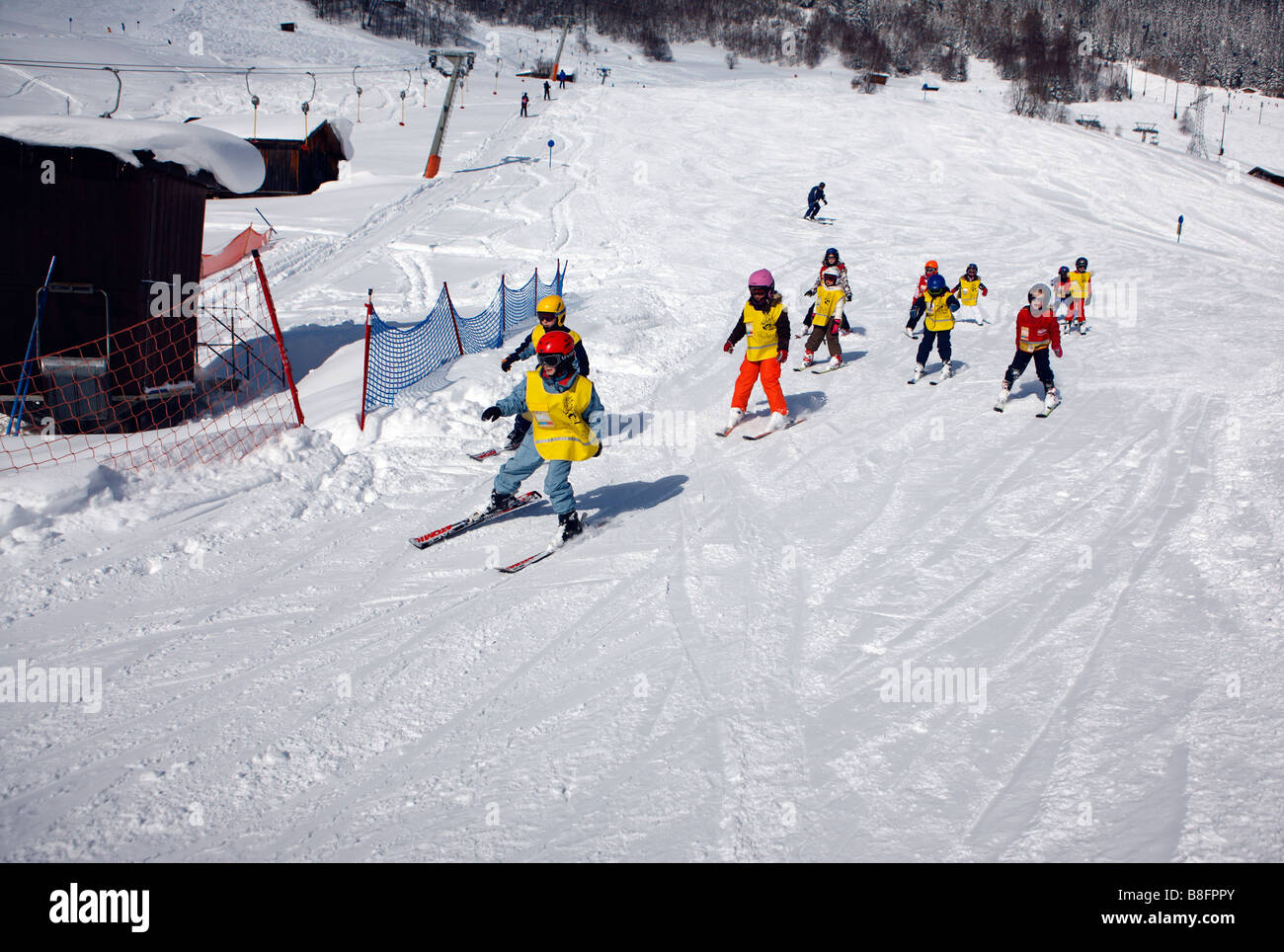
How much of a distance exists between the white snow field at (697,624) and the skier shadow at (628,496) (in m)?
0.04

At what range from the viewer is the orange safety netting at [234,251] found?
1667 cm

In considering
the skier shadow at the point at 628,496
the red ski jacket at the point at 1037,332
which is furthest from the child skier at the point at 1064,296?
the skier shadow at the point at 628,496

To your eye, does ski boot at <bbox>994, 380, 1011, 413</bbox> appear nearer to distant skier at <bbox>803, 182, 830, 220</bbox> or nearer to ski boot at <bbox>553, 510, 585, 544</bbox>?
ski boot at <bbox>553, 510, 585, 544</bbox>

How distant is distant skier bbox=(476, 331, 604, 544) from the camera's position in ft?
18.9

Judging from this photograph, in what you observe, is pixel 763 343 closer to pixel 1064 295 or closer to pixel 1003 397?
pixel 1003 397

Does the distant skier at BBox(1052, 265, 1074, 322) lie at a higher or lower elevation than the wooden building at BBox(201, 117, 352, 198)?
lower

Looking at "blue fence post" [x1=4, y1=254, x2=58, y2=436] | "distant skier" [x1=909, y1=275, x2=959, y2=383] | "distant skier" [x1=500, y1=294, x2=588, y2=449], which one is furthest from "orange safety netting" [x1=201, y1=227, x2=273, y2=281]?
"distant skier" [x1=909, y1=275, x2=959, y2=383]

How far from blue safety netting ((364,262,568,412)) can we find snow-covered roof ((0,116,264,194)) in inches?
99.6

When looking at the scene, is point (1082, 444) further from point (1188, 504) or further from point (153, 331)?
point (153, 331)

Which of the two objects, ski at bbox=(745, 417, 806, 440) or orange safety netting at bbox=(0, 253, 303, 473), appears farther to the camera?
ski at bbox=(745, 417, 806, 440)

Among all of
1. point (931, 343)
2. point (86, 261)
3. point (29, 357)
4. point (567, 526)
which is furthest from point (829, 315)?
point (29, 357)
